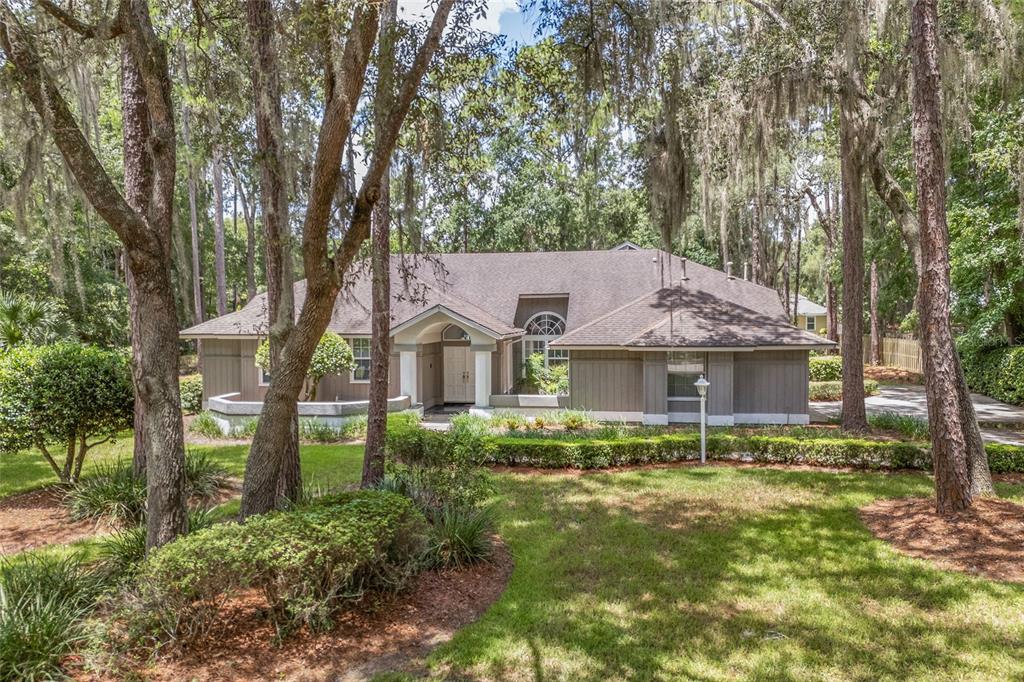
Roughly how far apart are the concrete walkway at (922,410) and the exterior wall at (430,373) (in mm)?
10275

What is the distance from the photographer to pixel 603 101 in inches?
264

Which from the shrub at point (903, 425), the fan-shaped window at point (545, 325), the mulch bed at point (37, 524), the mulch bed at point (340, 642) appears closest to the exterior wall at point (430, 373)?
the fan-shaped window at point (545, 325)

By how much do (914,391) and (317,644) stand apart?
21691mm

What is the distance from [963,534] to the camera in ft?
20.2

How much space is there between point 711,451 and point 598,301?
7801 mm

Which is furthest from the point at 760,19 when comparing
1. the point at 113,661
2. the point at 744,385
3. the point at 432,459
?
the point at 113,661

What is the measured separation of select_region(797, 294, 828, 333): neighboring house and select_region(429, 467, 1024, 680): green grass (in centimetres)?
2890

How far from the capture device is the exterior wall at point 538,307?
59.0ft

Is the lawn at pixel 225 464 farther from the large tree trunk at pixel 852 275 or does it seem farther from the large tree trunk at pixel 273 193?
the large tree trunk at pixel 852 275

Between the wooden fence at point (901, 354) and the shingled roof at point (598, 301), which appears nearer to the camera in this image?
the shingled roof at point (598, 301)

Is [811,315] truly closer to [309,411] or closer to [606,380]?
[606,380]

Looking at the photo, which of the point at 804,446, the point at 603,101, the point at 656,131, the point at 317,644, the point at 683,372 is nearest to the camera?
the point at 317,644

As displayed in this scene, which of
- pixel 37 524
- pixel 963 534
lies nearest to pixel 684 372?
pixel 963 534

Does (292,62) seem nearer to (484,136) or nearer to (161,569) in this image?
(484,136)
